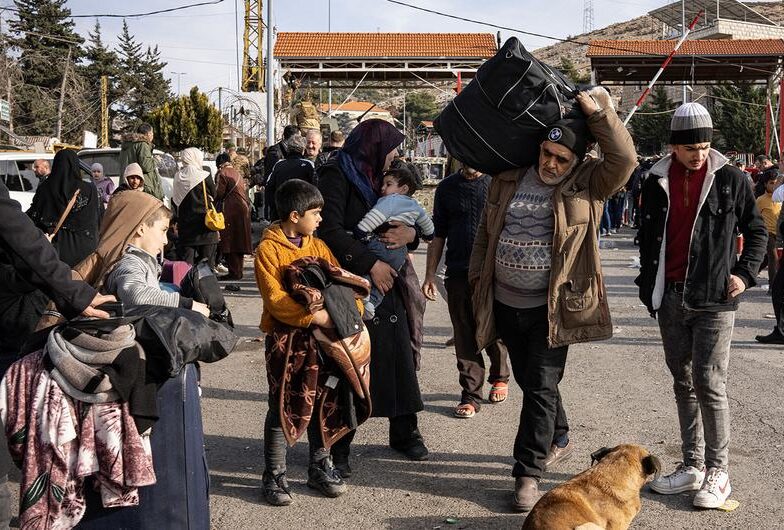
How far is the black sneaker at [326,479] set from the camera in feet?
14.7

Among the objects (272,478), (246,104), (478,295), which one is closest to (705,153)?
(478,295)

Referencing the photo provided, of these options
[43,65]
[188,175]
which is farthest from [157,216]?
[43,65]

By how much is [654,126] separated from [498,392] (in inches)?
2188

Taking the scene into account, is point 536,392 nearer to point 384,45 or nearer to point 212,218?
point 212,218

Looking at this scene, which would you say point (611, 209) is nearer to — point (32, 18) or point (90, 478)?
point (90, 478)

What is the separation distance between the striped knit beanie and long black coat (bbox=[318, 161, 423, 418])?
172 cm

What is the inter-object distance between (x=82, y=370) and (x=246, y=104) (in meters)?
19.8

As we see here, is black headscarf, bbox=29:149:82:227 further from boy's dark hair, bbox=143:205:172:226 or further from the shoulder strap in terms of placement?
boy's dark hair, bbox=143:205:172:226

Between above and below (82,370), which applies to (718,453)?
below

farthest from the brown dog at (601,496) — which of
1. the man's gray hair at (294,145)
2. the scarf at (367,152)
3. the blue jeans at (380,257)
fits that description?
the man's gray hair at (294,145)

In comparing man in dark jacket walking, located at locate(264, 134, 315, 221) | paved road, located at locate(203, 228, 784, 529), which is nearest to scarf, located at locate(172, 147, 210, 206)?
man in dark jacket walking, located at locate(264, 134, 315, 221)

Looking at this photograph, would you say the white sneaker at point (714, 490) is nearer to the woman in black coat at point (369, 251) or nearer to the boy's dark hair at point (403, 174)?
the woman in black coat at point (369, 251)

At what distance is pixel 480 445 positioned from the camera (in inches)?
209

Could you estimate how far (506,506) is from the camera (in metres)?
4.35
